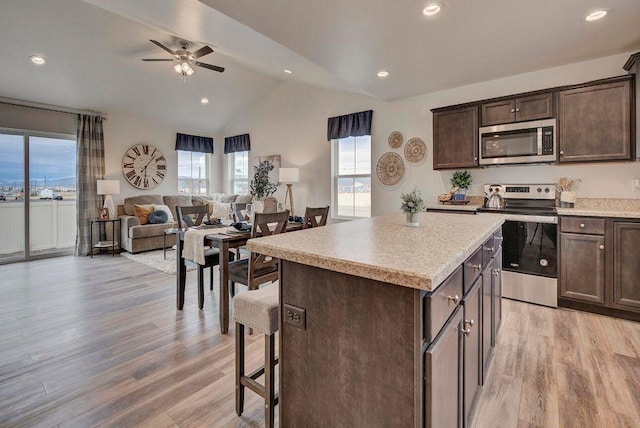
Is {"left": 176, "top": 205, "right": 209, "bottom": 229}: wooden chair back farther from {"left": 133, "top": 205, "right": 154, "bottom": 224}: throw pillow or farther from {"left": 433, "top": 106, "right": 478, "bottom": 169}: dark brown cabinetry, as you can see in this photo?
{"left": 133, "top": 205, "right": 154, "bottom": 224}: throw pillow

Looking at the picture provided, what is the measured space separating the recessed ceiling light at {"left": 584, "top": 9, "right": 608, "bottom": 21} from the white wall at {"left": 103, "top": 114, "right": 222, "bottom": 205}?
7.10 meters

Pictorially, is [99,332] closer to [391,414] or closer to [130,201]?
[391,414]

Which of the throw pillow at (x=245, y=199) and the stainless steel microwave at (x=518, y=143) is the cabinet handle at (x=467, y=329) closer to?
the stainless steel microwave at (x=518, y=143)

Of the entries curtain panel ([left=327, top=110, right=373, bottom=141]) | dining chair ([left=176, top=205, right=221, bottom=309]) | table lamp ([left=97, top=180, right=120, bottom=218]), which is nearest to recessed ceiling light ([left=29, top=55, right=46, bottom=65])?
table lamp ([left=97, top=180, right=120, bottom=218])

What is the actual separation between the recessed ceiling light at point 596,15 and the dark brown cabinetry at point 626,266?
171 cm

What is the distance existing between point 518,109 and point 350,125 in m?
2.50

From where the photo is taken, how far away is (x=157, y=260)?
514cm

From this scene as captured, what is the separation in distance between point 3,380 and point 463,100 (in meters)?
5.08

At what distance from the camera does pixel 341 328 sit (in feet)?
3.62

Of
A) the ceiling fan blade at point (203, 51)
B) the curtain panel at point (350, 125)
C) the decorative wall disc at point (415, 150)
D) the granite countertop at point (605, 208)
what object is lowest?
the granite countertop at point (605, 208)

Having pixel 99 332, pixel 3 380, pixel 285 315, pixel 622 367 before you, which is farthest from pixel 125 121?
pixel 622 367

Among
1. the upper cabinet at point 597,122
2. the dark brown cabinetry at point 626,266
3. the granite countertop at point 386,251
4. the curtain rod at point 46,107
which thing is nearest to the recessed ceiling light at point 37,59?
the curtain rod at point 46,107

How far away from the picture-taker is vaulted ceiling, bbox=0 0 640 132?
7.52 ft

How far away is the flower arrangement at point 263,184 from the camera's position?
6.49 m
